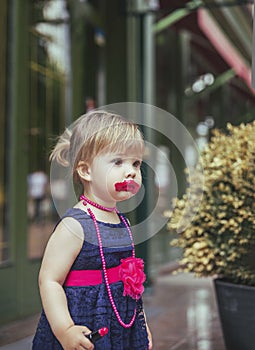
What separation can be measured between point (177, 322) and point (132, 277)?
3.64 metres

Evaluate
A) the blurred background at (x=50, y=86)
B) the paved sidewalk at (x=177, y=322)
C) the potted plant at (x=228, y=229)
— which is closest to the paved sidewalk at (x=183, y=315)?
the paved sidewalk at (x=177, y=322)

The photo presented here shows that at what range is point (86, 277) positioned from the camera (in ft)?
8.21

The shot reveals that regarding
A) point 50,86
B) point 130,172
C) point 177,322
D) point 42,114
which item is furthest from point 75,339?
point 50,86

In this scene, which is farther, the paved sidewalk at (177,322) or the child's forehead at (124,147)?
the paved sidewalk at (177,322)

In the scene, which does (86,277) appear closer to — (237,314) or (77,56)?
(237,314)

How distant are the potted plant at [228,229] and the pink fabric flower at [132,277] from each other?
1632 millimetres

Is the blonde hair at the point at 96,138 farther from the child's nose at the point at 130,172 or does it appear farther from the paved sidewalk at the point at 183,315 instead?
the paved sidewalk at the point at 183,315

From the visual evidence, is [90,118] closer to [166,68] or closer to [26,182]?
[26,182]

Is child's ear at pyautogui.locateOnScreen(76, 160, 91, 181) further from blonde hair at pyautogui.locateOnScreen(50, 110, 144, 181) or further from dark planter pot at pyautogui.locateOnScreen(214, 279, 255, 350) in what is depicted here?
dark planter pot at pyautogui.locateOnScreen(214, 279, 255, 350)

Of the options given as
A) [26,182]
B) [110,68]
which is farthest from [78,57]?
[26,182]

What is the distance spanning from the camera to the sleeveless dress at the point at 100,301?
8.12ft

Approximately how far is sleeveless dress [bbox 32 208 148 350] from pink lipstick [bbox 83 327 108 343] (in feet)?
0.50

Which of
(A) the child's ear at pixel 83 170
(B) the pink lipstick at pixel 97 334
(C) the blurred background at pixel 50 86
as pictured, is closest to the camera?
(B) the pink lipstick at pixel 97 334

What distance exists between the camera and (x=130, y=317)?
8.48 ft
